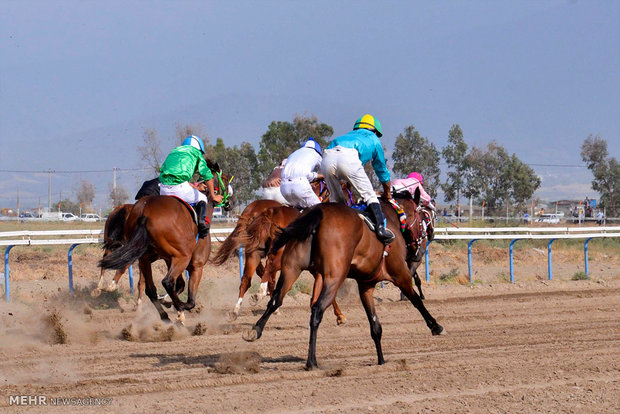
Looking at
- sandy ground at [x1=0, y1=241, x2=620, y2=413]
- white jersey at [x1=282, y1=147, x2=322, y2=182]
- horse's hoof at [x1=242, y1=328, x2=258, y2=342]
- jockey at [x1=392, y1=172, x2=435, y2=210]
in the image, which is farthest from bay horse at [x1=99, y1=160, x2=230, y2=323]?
horse's hoof at [x1=242, y1=328, x2=258, y2=342]

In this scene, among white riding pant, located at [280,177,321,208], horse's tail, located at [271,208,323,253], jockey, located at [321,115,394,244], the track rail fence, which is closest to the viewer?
horse's tail, located at [271,208,323,253]

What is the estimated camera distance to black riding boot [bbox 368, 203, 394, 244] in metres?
8.13

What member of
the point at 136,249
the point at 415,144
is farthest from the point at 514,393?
the point at 415,144

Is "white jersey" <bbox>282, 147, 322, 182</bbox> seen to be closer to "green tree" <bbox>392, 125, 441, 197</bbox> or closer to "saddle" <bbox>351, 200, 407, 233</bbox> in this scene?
"saddle" <bbox>351, 200, 407, 233</bbox>

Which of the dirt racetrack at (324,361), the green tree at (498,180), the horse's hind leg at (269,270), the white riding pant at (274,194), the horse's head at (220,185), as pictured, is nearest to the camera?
the dirt racetrack at (324,361)

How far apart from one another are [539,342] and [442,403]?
3896 millimetres

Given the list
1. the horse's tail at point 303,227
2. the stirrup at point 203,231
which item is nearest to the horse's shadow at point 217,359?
the horse's tail at point 303,227

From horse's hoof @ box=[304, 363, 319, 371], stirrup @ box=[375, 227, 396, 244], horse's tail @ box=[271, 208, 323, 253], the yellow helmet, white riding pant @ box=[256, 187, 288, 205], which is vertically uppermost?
the yellow helmet

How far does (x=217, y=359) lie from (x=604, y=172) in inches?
2090

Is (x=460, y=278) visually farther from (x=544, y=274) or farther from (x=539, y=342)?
(x=539, y=342)

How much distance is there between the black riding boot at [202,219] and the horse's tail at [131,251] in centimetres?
105

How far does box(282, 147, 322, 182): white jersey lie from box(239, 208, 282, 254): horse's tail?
4.94 feet

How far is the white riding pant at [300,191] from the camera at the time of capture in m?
11.0

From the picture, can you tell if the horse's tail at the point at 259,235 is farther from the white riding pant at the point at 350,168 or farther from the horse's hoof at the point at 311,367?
the horse's hoof at the point at 311,367
